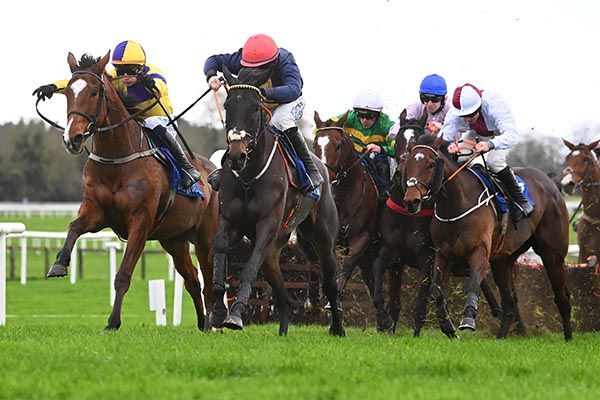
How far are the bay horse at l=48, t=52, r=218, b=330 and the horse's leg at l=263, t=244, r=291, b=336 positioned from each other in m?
1.05

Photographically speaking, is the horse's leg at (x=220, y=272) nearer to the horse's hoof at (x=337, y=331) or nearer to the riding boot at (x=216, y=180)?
the riding boot at (x=216, y=180)

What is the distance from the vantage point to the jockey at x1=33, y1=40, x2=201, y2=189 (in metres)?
10.1

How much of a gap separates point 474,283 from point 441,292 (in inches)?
11.9

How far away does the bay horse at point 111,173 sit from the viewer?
9.14m

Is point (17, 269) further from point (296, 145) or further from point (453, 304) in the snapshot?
point (296, 145)

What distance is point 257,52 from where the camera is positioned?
29.9 feet

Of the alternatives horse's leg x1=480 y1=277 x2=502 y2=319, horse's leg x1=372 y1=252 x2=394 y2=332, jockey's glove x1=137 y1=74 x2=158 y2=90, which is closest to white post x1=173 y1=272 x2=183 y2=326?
horse's leg x1=372 y1=252 x2=394 y2=332

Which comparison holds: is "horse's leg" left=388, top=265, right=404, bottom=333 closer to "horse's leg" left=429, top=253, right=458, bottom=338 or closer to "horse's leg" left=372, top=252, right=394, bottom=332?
"horse's leg" left=372, top=252, right=394, bottom=332

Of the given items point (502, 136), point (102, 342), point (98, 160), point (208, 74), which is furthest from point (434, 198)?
point (102, 342)

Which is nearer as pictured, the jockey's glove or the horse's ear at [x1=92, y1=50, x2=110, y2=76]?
the horse's ear at [x1=92, y1=50, x2=110, y2=76]

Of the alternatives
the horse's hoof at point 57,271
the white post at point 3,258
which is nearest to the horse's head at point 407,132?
the horse's hoof at point 57,271

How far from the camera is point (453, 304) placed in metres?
12.6

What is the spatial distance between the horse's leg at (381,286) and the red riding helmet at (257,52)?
9.56 ft

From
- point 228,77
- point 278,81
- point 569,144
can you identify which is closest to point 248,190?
point 228,77
